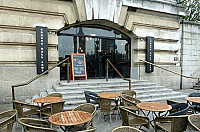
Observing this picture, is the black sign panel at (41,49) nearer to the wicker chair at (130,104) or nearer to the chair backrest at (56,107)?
the chair backrest at (56,107)

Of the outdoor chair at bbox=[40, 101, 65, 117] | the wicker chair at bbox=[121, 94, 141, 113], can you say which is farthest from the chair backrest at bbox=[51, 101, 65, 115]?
the wicker chair at bbox=[121, 94, 141, 113]

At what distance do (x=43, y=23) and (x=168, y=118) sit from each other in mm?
6495

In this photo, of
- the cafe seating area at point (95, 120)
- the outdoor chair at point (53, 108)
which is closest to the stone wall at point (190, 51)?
the cafe seating area at point (95, 120)

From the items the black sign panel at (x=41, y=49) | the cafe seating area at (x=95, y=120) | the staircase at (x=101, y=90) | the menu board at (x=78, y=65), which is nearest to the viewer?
the cafe seating area at (x=95, y=120)

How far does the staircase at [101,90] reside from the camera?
5969 mm

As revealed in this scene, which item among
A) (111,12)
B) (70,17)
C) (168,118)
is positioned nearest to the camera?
(168,118)

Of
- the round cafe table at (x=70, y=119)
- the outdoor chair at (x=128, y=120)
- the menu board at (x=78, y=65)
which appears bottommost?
the outdoor chair at (x=128, y=120)

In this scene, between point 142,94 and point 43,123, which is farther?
point 142,94

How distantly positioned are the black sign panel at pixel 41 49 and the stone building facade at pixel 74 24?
0.25m

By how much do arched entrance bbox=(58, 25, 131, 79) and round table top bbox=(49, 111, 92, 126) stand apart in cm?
553

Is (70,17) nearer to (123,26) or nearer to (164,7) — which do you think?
(123,26)

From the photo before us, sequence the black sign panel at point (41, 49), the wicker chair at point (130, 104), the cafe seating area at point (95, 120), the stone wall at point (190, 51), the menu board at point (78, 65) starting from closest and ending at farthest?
the cafe seating area at point (95, 120)
the wicker chair at point (130, 104)
the black sign panel at point (41, 49)
the menu board at point (78, 65)
the stone wall at point (190, 51)

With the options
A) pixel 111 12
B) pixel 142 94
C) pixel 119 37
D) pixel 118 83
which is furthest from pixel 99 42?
pixel 142 94

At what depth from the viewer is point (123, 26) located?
8711 mm
